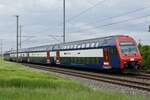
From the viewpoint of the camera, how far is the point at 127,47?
35.2 m

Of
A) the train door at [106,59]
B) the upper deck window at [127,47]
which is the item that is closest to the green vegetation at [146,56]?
the upper deck window at [127,47]

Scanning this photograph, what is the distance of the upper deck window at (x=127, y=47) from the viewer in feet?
114

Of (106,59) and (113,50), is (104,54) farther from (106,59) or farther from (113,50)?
(113,50)

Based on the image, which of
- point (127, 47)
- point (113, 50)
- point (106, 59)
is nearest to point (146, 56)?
point (127, 47)

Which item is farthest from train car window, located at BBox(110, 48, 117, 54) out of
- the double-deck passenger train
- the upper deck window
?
the upper deck window

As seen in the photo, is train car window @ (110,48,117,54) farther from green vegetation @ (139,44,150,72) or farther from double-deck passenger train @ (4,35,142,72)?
green vegetation @ (139,44,150,72)

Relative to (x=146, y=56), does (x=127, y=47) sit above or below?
above

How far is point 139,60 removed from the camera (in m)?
34.7

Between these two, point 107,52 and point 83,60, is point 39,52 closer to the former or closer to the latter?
point 83,60

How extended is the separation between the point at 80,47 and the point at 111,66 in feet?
28.6

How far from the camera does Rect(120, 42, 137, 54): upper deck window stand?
34.6 metres

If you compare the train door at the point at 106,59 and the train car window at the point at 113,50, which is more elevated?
the train car window at the point at 113,50

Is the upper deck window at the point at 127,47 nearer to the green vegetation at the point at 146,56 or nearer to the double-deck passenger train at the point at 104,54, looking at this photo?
the double-deck passenger train at the point at 104,54

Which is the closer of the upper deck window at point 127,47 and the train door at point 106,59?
the upper deck window at point 127,47
